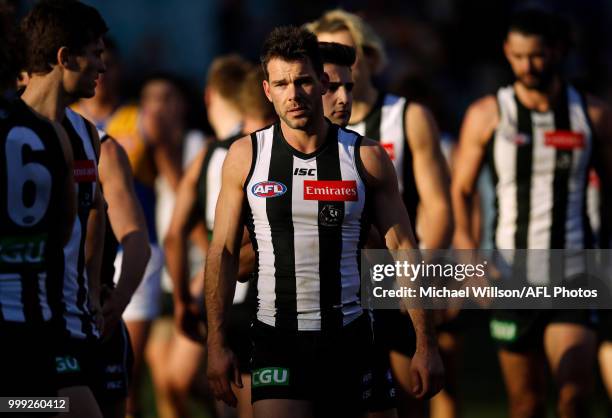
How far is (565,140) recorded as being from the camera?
26.8ft

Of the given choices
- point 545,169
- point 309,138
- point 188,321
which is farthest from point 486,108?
point 309,138

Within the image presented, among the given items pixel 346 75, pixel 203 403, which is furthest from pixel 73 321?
pixel 203 403

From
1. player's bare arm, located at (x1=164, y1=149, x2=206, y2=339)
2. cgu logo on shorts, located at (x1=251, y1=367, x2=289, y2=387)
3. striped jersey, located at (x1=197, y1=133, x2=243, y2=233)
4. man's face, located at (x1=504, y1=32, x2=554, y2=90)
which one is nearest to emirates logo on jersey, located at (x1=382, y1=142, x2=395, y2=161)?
striped jersey, located at (x1=197, y1=133, x2=243, y2=233)

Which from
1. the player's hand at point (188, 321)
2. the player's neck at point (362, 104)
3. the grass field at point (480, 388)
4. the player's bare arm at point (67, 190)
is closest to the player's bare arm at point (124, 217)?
the player's bare arm at point (67, 190)

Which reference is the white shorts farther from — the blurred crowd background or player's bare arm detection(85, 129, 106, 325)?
the blurred crowd background

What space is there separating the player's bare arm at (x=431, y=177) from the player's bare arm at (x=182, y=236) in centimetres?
142

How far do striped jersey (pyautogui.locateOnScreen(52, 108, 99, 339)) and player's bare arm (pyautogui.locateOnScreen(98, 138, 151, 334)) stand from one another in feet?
1.02

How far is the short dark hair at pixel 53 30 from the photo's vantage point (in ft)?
18.7

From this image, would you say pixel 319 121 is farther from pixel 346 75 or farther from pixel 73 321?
pixel 73 321

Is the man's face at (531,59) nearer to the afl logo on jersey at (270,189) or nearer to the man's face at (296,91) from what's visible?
the man's face at (296,91)

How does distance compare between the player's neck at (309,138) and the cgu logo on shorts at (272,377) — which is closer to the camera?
the cgu logo on shorts at (272,377)

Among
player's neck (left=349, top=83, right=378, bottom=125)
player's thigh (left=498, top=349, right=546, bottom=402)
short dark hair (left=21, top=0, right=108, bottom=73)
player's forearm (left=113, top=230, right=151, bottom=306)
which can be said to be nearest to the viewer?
short dark hair (left=21, top=0, right=108, bottom=73)

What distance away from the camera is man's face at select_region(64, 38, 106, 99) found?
5762 mm

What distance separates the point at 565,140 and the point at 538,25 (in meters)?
0.74
